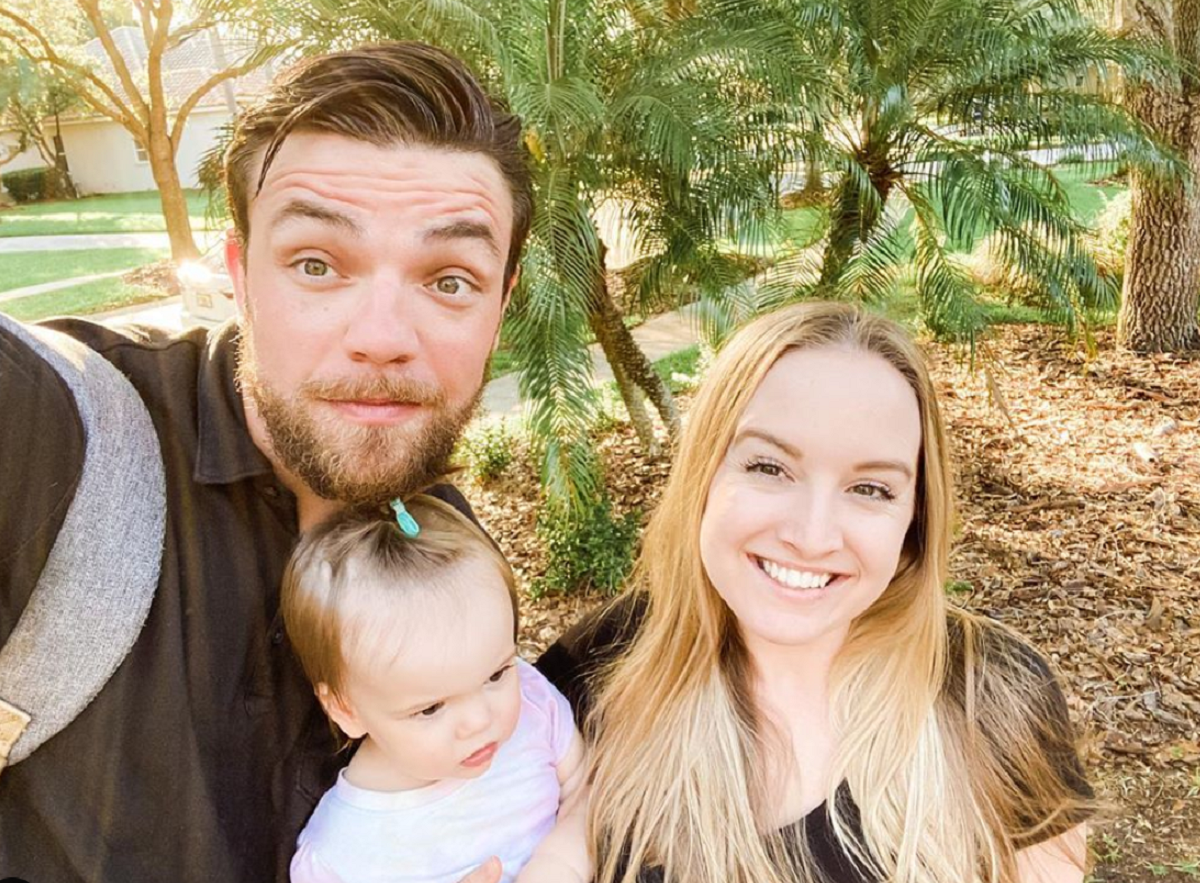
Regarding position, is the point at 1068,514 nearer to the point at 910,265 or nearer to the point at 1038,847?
the point at 910,265

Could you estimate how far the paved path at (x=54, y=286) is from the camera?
13132 millimetres

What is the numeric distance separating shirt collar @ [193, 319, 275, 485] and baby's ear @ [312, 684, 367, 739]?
0.40m

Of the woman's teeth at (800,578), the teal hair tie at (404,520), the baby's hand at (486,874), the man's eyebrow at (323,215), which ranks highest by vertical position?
the man's eyebrow at (323,215)

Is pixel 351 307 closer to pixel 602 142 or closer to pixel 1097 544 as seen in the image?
pixel 602 142

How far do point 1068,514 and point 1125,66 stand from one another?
9.01 ft

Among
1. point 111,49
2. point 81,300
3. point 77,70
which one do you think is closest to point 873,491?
point 77,70

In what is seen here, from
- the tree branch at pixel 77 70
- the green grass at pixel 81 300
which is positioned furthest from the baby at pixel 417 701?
the tree branch at pixel 77 70

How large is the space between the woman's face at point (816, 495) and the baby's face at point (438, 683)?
438 mm

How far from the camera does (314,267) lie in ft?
5.32

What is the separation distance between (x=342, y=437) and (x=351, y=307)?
0.23m

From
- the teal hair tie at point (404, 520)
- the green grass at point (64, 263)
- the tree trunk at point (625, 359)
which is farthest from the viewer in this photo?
the green grass at point (64, 263)

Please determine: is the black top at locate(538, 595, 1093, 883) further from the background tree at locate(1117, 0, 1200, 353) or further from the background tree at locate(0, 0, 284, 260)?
the background tree at locate(0, 0, 284, 260)

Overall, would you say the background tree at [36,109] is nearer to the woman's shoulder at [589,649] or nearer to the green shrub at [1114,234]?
the green shrub at [1114,234]

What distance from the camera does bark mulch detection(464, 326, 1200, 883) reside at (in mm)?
3496
